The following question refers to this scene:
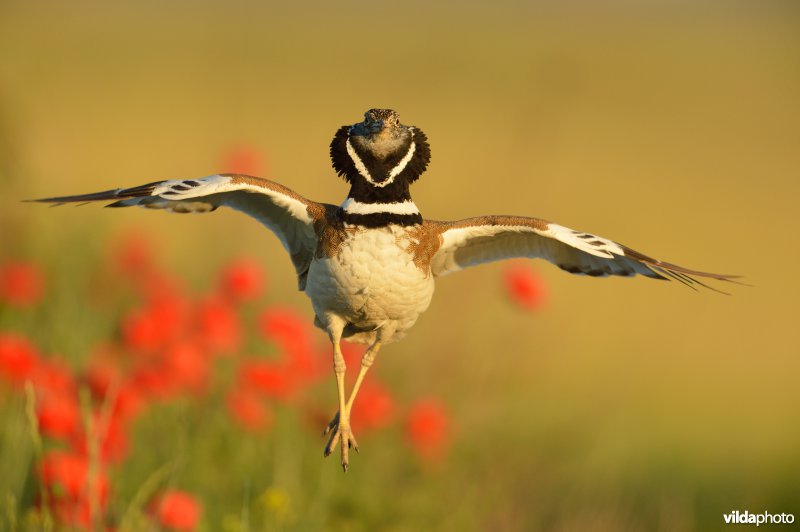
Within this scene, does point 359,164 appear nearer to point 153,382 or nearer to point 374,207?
point 374,207

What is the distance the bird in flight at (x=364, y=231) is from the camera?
12.5 feet

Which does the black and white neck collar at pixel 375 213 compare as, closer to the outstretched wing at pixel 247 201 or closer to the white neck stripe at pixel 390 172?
the white neck stripe at pixel 390 172

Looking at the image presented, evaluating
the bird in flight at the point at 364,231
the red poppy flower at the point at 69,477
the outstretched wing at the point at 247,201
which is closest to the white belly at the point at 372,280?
the bird in flight at the point at 364,231

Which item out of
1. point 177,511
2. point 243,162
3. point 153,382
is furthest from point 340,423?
point 243,162

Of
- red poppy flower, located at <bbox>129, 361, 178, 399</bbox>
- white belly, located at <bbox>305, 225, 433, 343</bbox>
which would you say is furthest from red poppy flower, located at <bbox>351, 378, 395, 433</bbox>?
white belly, located at <bbox>305, 225, 433, 343</bbox>

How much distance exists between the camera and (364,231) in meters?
4.11

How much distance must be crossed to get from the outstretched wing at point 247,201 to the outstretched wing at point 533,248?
0.57 meters

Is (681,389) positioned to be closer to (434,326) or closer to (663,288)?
(663,288)

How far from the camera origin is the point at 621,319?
58.1 feet

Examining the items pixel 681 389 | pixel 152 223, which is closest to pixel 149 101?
pixel 152 223

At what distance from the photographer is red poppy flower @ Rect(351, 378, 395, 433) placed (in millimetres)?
6785

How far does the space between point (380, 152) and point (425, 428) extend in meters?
3.48

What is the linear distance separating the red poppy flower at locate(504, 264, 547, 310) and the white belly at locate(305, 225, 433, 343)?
2675 millimetres

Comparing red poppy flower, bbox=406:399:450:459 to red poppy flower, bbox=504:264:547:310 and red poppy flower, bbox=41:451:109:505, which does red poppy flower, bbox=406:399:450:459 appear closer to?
red poppy flower, bbox=504:264:547:310
